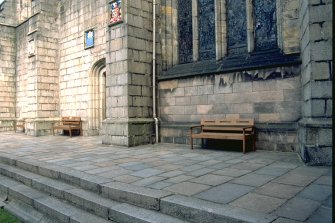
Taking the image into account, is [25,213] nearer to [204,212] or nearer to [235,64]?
[204,212]

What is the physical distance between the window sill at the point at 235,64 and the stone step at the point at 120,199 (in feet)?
14.5

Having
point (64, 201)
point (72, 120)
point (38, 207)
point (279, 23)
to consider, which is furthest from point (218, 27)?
point (72, 120)

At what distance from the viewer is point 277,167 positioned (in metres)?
4.44

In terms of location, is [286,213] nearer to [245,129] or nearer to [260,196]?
[260,196]

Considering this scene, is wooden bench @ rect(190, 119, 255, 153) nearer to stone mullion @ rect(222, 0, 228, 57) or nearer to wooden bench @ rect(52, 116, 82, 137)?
stone mullion @ rect(222, 0, 228, 57)

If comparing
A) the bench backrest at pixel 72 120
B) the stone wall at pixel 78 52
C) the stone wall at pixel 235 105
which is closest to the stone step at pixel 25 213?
the stone wall at pixel 235 105

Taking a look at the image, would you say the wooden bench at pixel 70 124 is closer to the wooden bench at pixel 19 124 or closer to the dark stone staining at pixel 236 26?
the wooden bench at pixel 19 124

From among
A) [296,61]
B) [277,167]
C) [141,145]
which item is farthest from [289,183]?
[141,145]

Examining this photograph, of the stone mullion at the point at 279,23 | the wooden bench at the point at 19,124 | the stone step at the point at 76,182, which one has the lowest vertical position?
the stone step at the point at 76,182

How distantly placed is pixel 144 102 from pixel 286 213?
6022 millimetres

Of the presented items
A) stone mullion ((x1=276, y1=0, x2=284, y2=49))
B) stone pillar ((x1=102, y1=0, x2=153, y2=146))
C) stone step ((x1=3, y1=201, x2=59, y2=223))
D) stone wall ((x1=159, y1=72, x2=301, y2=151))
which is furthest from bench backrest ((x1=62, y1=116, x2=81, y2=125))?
stone mullion ((x1=276, y1=0, x2=284, y2=49))

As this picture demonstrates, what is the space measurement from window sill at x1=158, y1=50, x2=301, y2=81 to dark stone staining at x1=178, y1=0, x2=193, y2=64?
343mm

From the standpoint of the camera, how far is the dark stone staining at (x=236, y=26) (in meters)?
7.30

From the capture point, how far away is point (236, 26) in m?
7.42
